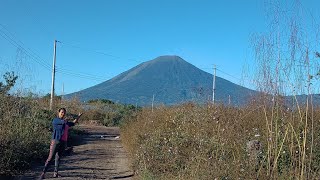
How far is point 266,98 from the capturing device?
16.5 feet

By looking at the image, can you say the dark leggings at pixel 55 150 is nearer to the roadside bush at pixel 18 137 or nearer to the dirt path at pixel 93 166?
the dirt path at pixel 93 166

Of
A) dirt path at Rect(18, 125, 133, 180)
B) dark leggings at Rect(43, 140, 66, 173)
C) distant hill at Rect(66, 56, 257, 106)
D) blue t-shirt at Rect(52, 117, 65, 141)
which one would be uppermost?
distant hill at Rect(66, 56, 257, 106)

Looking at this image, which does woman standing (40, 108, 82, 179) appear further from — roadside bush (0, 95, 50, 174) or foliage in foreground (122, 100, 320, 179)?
foliage in foreground (122, 100, 320, 179)

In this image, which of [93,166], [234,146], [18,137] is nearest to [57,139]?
[18,137]

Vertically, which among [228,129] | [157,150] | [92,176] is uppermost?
[228,129]

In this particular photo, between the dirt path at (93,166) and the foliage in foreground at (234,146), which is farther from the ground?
the foliage in foreground at (234,146)

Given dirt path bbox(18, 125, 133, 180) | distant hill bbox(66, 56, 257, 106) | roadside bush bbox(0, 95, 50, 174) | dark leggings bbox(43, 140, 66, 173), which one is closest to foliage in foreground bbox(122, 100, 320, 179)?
dirt path bbox(18, 125, 133, 180)

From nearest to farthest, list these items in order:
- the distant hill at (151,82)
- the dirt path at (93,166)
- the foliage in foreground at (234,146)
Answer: the foliage in foreground at (234,146), the dirt path at (93,166), the distant hill at (151,82)

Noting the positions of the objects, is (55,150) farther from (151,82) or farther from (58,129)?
(151,82)

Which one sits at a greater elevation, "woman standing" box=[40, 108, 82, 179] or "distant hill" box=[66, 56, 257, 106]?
"distant hill" box=[66, 56, 257, 106]

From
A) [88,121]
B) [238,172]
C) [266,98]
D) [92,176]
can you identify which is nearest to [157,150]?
[92,176]

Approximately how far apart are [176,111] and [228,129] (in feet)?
15.1

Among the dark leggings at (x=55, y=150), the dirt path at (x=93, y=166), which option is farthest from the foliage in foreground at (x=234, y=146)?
the dark leggings at (x=55, y=150)

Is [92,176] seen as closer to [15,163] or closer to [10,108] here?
[15,163]
